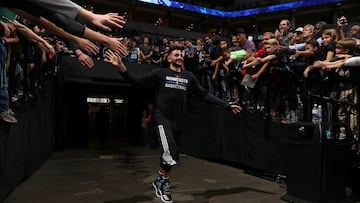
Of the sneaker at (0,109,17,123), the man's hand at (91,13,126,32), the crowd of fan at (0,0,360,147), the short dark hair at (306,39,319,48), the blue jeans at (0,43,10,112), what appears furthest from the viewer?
the short dark hair at (306,39,319,48)

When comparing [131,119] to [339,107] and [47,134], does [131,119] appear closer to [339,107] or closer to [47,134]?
[47,134]

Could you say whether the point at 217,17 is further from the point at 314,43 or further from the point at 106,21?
the point at 106,21

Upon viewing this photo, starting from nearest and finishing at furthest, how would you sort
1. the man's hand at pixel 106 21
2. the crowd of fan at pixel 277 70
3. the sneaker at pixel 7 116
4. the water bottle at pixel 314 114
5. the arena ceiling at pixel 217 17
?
1. the man's hand at pixel 106 21
2. the sneaker at pixel 7 116
3. the crowd of fan at pixel 277 70
4. the water bottle at pixel 314 114
5. the arena ceiling at pixel 217 17

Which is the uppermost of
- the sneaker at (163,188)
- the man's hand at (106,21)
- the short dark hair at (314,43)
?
the short dark hair at (314,43)

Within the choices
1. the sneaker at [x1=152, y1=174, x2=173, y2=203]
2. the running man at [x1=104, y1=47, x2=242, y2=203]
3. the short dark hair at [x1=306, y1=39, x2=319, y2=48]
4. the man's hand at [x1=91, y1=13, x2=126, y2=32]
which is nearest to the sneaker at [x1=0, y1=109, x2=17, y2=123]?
the running man at [x1=104, y1=47, x2=242, y2=203]

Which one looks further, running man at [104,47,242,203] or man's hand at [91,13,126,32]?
running man at [104,47,242,203]

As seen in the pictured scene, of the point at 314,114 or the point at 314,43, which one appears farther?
the point at 314,114

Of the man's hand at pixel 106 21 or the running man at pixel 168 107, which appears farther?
the running man at pixel 168 107

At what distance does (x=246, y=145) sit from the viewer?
920 cm

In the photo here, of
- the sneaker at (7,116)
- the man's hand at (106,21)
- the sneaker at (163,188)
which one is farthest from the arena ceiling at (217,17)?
the man's hand at (106,21)

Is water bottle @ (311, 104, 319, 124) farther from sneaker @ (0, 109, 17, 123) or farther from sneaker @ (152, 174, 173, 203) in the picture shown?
sneaker @ (0, 109, 17, 123)

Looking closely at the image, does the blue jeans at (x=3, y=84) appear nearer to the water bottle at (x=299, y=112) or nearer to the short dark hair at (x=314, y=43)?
the short dark hair at (x=314, y=43)

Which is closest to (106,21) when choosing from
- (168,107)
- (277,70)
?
(168,107)

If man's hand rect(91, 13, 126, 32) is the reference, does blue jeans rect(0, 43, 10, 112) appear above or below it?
below
